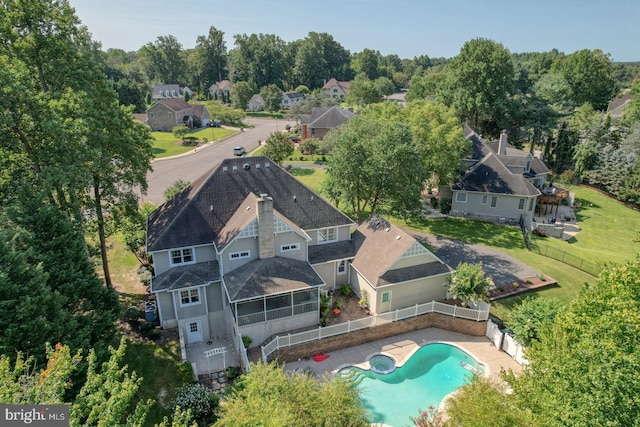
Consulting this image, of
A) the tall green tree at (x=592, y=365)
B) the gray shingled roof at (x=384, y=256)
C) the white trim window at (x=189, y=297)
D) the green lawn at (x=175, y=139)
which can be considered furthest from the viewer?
the green lawn at (x=175, y=139)

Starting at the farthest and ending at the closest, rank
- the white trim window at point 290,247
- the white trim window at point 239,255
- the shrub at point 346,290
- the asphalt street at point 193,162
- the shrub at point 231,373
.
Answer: the asphalt street at point 193,162, the shrub at point 346,290, the white trim window at point 290,247, the white trim window at point 239,255, the shrub at point 231,373

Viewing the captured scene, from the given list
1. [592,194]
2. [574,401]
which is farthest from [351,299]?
[592,194]

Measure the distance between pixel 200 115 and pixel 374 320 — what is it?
86497 millimetres

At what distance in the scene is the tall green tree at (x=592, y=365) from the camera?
11.9 metres

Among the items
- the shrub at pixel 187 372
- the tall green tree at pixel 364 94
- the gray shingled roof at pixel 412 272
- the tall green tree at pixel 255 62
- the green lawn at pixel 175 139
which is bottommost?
the shrub at pixel 187 372

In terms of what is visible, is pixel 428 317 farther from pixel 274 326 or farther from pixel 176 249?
pixel 176 249

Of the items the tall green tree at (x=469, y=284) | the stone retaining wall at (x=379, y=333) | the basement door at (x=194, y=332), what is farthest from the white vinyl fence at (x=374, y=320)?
the basement door at (x=194, y=332)

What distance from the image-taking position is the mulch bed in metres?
29.6

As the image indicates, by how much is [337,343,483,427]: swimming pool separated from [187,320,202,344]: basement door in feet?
31.7

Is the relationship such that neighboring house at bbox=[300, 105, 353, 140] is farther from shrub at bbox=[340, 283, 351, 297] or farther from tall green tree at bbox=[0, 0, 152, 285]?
tall green tree at bbox=[0, 0, 152, 285]

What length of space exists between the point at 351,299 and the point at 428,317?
5.46 m

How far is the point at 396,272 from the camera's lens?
26.2 m

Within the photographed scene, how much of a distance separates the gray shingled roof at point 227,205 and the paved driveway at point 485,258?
1217cm

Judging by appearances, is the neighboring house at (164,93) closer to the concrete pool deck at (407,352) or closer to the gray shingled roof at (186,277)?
the gray shingled roof at (186,277)
